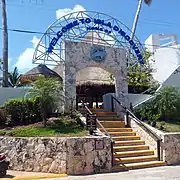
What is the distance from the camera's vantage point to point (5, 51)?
2044 centimetres

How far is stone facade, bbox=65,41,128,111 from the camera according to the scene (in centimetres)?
1647

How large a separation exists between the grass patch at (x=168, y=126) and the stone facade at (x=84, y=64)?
11.1 ft

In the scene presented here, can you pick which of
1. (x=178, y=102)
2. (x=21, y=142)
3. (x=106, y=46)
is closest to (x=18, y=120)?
(x=21, y=142)

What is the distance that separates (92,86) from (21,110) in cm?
948

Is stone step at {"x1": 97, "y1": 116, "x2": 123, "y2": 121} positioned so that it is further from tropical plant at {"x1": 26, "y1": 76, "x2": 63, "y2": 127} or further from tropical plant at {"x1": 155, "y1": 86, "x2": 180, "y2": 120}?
tropical plant at {"x1": 26, "y1": 76, "x2": 63, "y2": 127}

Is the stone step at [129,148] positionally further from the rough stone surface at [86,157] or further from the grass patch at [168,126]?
the grass patch at [168,126]

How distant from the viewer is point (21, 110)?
46.4 feet

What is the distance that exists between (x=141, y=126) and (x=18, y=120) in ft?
19.8

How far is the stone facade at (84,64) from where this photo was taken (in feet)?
54.0

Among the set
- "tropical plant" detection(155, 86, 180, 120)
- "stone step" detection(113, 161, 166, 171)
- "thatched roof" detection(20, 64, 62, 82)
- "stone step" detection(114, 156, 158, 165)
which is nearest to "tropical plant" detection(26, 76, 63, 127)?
"stone step" detection(114, 156, 158, 165)

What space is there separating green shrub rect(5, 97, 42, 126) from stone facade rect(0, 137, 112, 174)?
2.34m

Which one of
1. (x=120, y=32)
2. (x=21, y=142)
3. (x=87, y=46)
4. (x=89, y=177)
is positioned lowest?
(x=89, y=177)

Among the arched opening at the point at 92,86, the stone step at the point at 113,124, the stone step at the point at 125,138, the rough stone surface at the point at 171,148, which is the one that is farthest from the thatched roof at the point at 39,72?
the rough stone surface at the point at 171,148

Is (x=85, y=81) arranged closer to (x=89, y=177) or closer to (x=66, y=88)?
(x=66, y=88)
